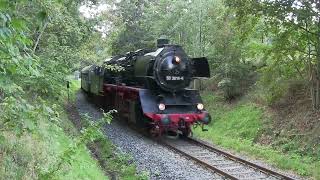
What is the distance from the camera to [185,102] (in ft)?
43.8

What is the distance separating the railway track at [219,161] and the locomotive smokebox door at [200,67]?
2303 millimetres

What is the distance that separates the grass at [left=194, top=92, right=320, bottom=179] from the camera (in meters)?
9.39

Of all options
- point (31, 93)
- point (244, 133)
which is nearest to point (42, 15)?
point (31, 93)

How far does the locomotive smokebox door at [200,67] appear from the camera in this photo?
537 inches

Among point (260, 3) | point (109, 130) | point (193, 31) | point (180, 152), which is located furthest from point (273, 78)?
point (193, 31)

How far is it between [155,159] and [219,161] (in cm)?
158

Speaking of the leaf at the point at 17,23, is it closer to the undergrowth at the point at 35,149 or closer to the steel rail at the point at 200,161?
the undergrowth at the point at 35,149

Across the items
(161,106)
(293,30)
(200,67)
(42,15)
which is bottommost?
(161,106)

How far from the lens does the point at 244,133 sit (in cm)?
1480

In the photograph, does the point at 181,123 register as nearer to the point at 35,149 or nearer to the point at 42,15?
the point at 35,149

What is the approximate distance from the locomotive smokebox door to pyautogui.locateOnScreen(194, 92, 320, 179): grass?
2.07m

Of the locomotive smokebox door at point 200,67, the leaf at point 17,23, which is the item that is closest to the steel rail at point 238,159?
the locomotive smokebox door at point 200,67

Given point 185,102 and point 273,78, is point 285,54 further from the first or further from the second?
point 185,102

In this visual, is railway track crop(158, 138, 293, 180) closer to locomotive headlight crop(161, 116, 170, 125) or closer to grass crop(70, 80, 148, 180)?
locomotive headlight crop(161, 116, 170, 125)
